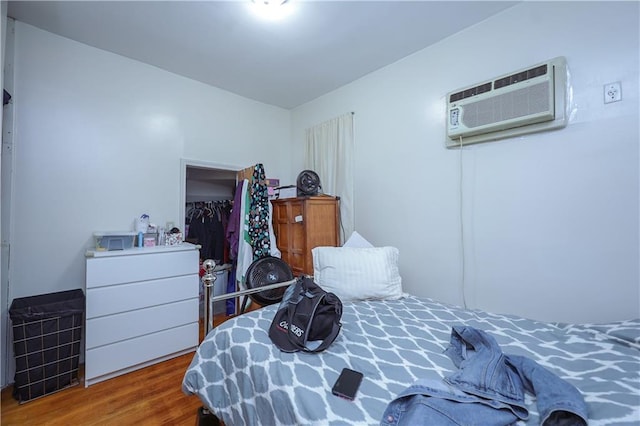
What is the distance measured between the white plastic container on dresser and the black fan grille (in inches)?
26.1

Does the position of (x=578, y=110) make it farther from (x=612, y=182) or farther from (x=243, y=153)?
(x=243, y=153)

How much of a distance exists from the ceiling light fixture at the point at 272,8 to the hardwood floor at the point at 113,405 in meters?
2.72

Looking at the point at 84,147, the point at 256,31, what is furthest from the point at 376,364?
the point at 84,147

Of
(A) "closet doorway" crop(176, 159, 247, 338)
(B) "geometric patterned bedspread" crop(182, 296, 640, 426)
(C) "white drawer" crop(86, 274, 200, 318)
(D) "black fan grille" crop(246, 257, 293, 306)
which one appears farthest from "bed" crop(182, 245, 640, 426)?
(A) "closet doorway" crop(176, 159, 247, 338)

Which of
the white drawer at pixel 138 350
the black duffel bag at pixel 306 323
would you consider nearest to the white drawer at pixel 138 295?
the white drawer at pixel 138 350

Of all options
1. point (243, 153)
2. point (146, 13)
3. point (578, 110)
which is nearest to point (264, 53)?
point (146, 13)

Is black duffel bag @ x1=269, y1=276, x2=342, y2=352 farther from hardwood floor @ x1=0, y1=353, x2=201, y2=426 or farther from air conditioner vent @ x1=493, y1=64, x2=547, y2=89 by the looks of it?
air conditioner vent @ x1=493, y1=64, x2=547, y2=89

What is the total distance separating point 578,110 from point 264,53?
7.73 feet

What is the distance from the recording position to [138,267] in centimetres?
208

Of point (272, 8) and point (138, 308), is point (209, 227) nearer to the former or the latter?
point (138, 308)

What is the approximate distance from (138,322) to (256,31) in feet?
8.23

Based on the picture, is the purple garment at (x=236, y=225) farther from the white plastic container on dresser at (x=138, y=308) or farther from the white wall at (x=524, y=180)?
the white wall at (x=524, y=180)

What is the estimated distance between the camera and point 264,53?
2328 millimetres

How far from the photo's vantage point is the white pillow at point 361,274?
1869 millimetres
